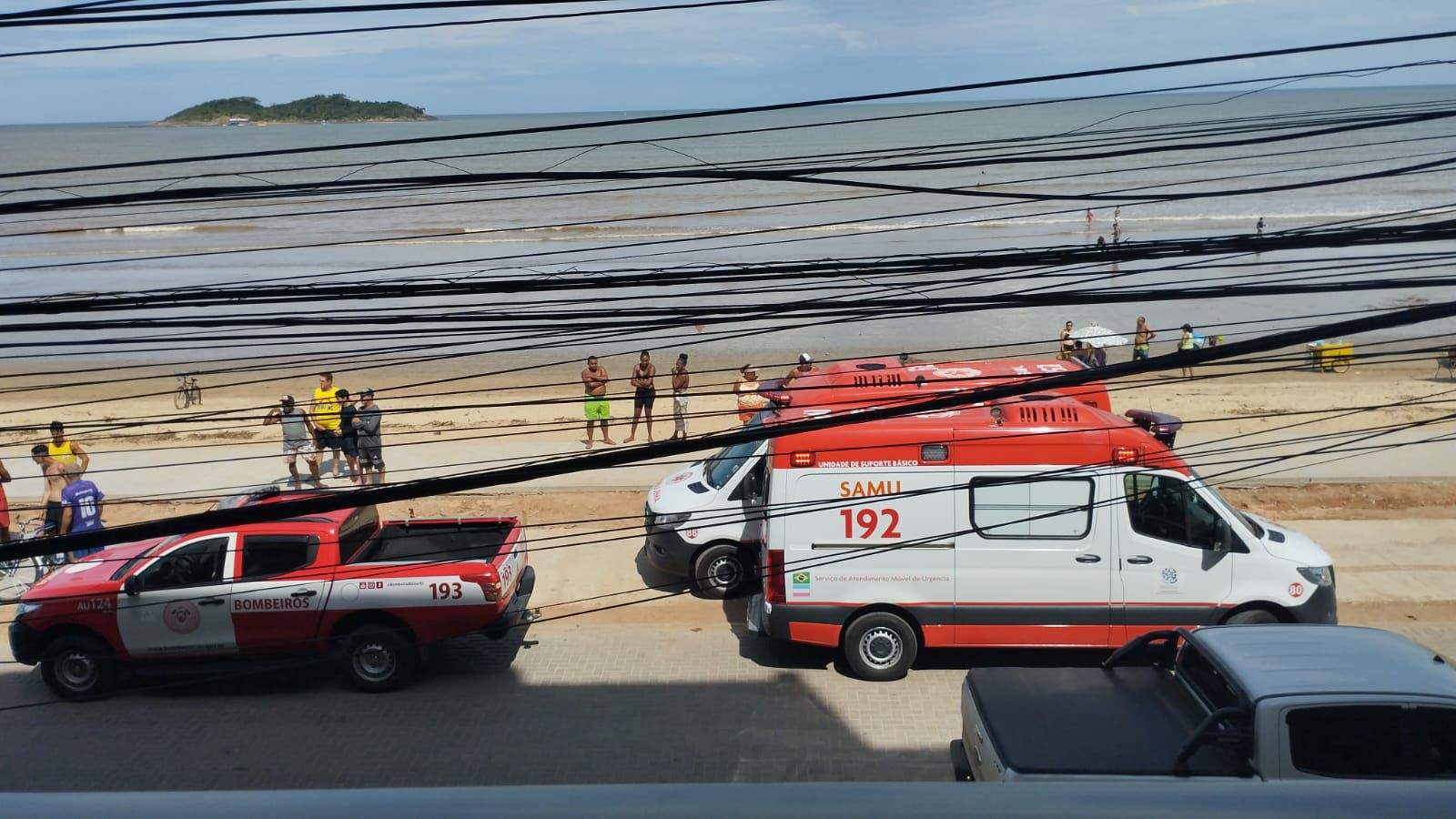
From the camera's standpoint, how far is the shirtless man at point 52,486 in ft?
39.2

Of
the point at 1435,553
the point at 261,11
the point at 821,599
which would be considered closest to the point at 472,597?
the point at 821,599

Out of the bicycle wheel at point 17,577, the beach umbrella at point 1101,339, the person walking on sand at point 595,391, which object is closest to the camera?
the bicycle wheel at point 17,577

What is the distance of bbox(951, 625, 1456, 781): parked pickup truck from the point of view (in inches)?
231

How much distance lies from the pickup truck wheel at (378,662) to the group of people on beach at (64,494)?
3727 mm

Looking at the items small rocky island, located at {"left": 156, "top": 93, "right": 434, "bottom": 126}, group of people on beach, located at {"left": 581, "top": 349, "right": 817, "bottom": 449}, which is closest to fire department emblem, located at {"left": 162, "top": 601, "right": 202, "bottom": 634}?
group of people on beach, located at {"left": 581, "top": 349, "right": 817, "bottom": 449}

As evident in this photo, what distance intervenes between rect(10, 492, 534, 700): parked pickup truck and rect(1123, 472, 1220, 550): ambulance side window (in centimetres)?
495

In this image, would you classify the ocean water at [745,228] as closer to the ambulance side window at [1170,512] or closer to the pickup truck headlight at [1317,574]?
the ambulance side window at [1170,512]

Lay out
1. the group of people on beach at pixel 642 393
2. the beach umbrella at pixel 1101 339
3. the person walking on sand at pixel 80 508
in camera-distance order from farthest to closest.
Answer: the beach umbrella at pixel 1101 339
the group of people on beach at pixel 642 393
the person walking on sand at pixel 80 508

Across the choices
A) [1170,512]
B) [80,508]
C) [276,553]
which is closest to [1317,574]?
[1170,512]

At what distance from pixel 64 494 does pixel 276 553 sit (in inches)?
155

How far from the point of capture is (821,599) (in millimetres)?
9203

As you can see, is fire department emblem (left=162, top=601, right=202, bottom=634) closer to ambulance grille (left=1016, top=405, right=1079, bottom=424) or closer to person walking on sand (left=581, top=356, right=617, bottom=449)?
ambulance grille (left=1016, top=405, right=1079, bottom=424)

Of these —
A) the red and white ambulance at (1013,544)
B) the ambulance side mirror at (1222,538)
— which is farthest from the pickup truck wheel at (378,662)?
the ambulance side mirror at (1222,538)

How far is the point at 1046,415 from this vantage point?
929 cm
